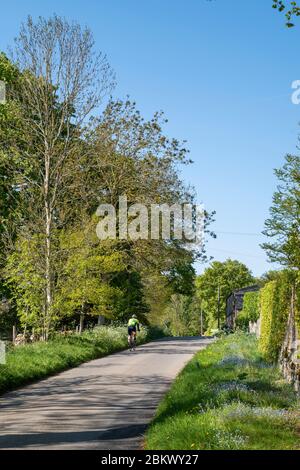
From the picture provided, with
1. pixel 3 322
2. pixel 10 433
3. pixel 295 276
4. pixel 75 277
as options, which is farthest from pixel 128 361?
pixel 3 322

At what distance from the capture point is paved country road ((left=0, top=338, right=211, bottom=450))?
9756 millimetres

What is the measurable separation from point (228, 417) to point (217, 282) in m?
113

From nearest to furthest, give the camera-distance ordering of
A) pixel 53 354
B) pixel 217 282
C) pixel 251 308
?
1. pixel 53 354
2. pixel 251 308
3. pixel 217 282

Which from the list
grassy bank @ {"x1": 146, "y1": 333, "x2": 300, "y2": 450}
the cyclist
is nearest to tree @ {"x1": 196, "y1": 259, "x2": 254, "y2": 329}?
the cyclist

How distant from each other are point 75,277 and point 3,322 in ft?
73.5

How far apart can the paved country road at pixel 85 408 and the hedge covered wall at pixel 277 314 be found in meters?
3.38

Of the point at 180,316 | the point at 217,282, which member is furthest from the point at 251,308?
the point at 217,282

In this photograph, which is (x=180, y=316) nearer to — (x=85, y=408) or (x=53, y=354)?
(x=53, y=354)

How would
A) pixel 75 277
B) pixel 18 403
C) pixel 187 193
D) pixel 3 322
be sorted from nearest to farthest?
pixel 18 403 → pixel 75 277 → pixel 187 193 → pixel 3 322

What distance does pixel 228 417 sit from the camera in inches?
359

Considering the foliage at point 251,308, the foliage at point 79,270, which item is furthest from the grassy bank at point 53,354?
the foliage at point 251,308

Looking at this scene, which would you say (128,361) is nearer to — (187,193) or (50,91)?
(50,91)

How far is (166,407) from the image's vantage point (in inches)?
466

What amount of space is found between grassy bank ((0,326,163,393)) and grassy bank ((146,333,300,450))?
5069mm
